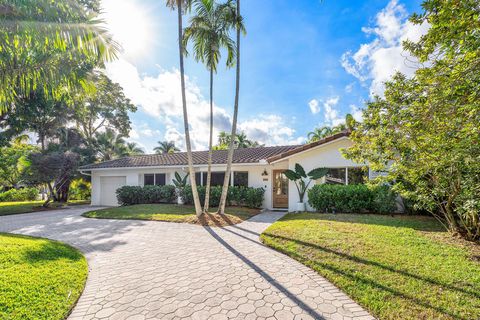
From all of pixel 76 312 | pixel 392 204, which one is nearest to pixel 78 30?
pixel 76 312

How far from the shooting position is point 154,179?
18.4m

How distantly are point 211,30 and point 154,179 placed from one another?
12350mm

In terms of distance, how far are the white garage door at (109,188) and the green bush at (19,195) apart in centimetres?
1553

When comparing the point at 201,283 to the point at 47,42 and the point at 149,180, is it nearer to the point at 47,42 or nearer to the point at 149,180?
the point at 47,42

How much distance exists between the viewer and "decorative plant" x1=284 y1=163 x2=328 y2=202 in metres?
12.3

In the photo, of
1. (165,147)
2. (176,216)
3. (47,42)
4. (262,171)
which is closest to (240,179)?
(262,171)

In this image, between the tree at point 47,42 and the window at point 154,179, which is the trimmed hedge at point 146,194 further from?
the tree at point 47,42

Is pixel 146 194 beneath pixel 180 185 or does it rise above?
beneath

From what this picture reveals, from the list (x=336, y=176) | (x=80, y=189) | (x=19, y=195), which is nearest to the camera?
(x=336, y=176)

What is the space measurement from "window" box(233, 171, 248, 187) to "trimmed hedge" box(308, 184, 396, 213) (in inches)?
193

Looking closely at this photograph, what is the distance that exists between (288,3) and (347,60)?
12.6 feet

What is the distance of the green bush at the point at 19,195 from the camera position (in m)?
26.3

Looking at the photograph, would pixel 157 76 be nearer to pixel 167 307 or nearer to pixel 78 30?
pixel 78 30

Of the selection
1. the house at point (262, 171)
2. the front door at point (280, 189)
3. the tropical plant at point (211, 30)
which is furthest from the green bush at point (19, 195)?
the front door at point (280, 189)
